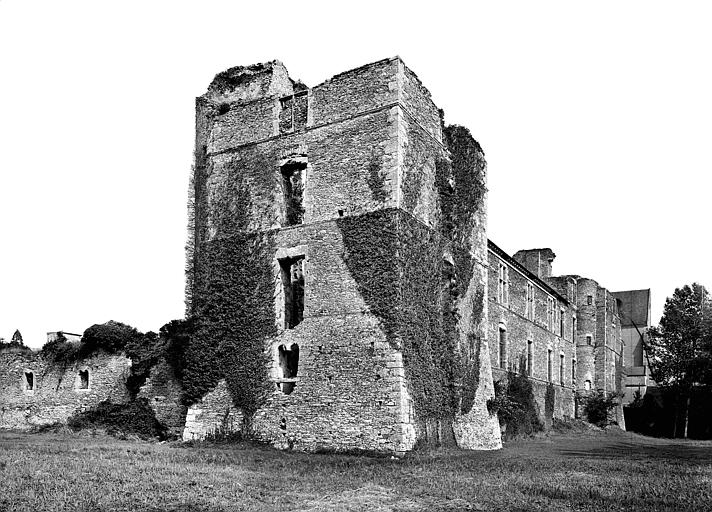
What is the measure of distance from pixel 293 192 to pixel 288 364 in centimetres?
552

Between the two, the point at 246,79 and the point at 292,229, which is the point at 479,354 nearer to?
the point at 292,229

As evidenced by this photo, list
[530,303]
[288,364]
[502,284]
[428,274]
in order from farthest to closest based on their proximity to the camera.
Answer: [530,303] < [502,284] < [428,274] < [288,364]

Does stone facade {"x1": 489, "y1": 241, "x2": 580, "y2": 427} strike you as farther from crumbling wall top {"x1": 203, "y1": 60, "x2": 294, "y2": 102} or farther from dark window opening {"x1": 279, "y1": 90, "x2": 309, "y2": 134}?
dark window opening {"x1": 279, "y1": 90, "x2": 309, "y2": 134}

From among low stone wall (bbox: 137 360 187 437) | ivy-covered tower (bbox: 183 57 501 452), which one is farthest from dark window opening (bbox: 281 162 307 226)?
low stone wall (bbox: 137 360 187 437)

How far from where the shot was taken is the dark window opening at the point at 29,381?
29061 millimetres

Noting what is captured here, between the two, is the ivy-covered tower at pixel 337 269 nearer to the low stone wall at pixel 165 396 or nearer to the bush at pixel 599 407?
the low stone wall at pixel 165 396

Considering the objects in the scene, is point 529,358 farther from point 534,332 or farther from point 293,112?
point 293,112

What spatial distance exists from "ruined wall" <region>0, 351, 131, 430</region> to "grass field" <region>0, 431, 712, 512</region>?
885cm

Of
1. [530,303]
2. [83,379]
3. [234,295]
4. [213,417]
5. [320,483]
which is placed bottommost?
[320,483]

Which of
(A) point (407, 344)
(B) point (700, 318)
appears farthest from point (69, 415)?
(B) point (700, 318)

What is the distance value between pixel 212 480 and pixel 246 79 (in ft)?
51.5

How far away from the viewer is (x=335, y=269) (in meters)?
20.7

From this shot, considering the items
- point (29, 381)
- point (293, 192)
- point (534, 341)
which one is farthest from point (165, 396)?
point (534, 341)

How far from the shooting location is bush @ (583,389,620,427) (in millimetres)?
46844
